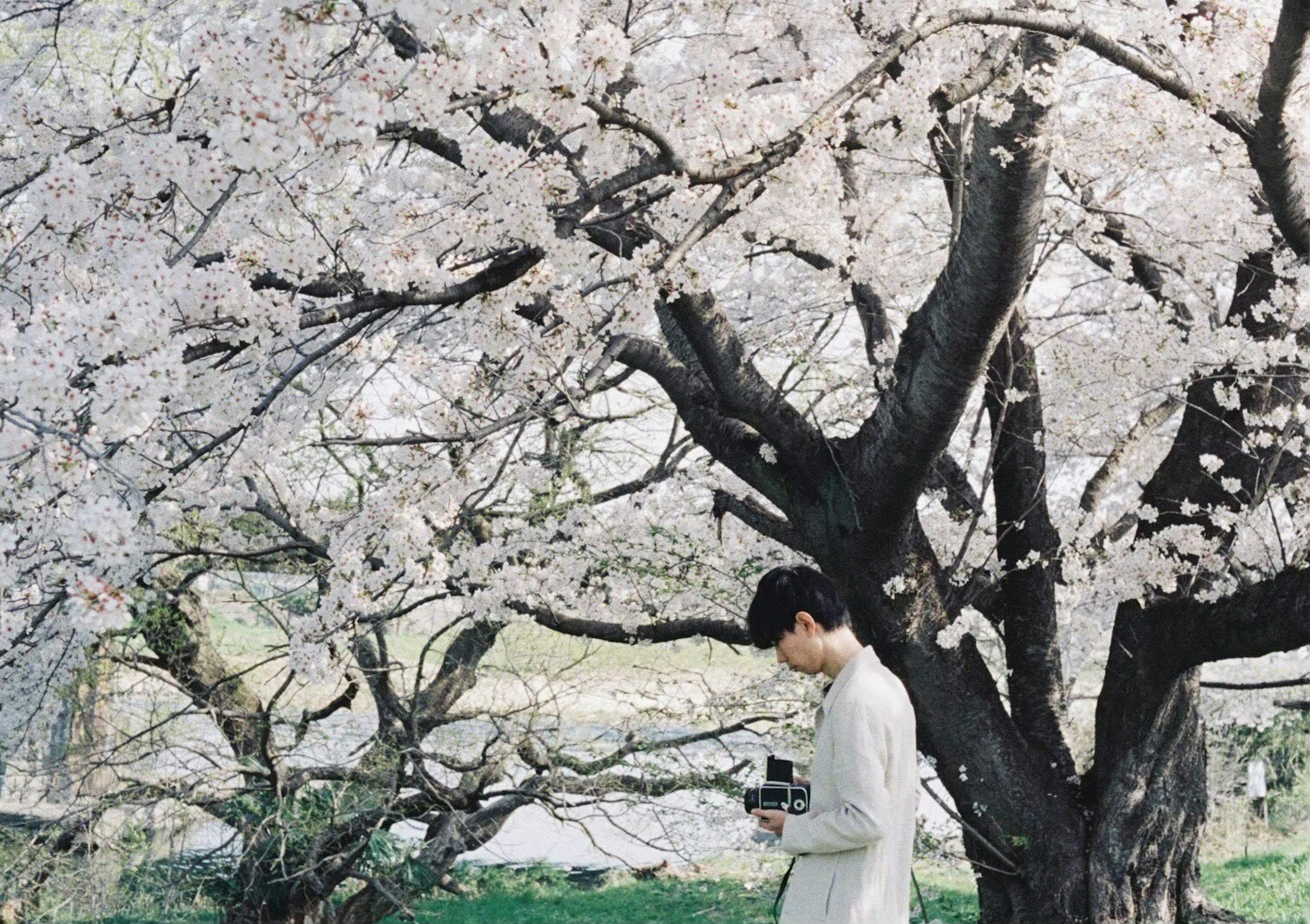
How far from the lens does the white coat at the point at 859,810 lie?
2006 mm

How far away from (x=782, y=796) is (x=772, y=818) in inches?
1.7

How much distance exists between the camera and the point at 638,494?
7.20 meters

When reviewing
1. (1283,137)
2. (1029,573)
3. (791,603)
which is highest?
(1283,137)

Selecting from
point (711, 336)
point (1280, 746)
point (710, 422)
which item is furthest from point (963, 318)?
point (1280, 746)

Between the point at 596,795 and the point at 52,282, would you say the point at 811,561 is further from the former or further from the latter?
the point at 52,282

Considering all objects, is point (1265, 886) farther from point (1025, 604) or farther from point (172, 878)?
point (172, 878)

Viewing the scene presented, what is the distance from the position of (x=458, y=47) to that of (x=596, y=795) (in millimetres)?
4427

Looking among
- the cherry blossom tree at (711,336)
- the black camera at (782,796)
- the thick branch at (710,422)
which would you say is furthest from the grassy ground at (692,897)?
the black camera at (782,796)

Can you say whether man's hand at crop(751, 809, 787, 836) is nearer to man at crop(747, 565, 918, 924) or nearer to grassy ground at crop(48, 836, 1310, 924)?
man at crop(747, 565, 918, 924)

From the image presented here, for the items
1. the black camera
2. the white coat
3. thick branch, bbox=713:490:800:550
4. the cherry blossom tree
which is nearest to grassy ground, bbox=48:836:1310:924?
the cherry blossom tree

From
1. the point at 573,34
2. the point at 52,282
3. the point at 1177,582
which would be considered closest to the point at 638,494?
the point at 1177,582

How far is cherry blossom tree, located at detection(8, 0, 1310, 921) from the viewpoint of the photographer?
2.70 meters

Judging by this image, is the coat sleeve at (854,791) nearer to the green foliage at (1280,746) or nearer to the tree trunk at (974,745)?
the tree trunk at (974,745)

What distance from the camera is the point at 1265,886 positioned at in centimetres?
734
